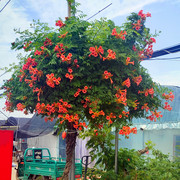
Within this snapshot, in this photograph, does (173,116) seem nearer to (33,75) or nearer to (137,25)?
(137,25)

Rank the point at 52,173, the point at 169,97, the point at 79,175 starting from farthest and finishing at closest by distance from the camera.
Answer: the point at 79,175, the point at 52,173, the point at 169,97

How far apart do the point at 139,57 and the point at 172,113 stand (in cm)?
398

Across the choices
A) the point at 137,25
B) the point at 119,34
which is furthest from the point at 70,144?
the point at 137,25

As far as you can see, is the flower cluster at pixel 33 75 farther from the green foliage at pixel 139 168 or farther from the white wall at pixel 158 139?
the white wall at pixel 158 139

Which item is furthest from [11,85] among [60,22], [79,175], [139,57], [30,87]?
[79,175]

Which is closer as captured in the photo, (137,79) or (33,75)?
(33,75)

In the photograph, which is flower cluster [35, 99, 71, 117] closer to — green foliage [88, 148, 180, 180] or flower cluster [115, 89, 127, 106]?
flower cluster [115, 89, 127, 106]

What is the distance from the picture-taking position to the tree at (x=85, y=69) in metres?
4.30

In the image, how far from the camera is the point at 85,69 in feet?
14.4

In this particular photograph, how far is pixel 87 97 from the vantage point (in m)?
4.34

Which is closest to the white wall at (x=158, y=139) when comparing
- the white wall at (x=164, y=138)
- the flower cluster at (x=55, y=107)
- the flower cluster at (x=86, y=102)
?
the white wall at (x=164, y=138)

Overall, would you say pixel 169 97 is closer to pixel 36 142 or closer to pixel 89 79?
pixel 89 79

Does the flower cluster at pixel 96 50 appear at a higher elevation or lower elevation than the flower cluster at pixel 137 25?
lower

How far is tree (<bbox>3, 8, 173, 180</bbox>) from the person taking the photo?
14.1ft
